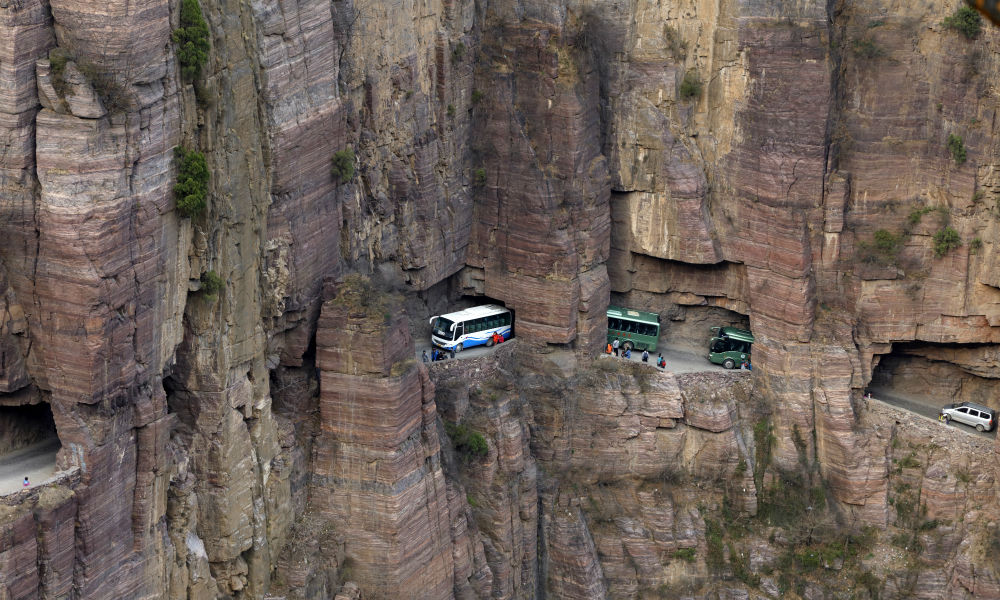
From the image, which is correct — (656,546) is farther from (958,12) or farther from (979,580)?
(958,12)

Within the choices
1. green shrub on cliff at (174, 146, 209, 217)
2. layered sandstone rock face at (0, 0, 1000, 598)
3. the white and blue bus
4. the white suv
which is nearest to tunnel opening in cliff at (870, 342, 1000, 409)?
layered sandstone rock face at (0, 0, 1000, 598)

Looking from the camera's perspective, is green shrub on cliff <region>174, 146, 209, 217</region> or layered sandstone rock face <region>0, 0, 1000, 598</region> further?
layered sandstone rock face <region>0, 0, 1000, 598</region>

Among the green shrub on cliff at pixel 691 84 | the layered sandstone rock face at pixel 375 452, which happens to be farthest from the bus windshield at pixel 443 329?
the green shrub on cliff at pixel 691 84

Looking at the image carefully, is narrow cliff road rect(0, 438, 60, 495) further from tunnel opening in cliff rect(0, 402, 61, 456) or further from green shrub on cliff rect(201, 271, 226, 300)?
green shrub on cliff rect(201, 271, 226, 300)

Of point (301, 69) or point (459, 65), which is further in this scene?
point (459, 65)

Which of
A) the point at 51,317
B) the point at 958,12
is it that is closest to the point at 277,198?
the point at 51,317

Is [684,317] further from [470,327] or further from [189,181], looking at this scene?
[189,181]
